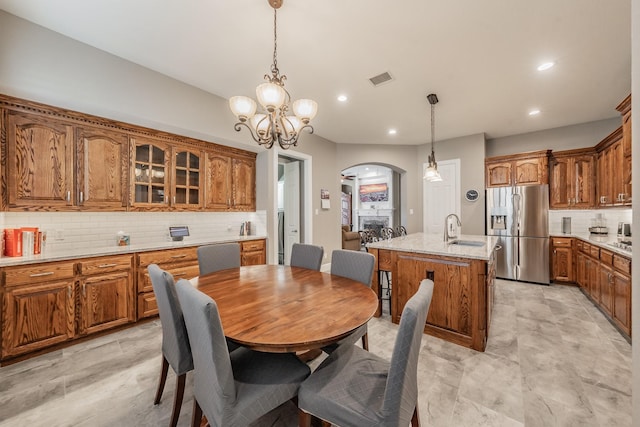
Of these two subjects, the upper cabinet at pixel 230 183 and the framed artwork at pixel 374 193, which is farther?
the framed artwork at pixel 374 193

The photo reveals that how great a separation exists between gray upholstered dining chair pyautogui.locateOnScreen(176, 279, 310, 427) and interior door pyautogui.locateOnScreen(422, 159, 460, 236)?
4792 mm

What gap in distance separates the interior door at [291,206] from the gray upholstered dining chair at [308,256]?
246 centimetres

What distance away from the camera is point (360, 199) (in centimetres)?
1045

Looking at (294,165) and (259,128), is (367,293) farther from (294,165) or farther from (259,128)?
(294,165)

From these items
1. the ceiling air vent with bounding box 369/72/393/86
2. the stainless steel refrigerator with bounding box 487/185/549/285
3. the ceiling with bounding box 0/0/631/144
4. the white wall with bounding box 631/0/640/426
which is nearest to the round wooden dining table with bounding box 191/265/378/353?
the white wall with bounding box 631/0/640/426

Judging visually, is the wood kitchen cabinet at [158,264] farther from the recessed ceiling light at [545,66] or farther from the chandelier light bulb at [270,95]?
the recessed ceiling light at [545,66]

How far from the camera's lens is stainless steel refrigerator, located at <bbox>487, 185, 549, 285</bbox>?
432 centimetres

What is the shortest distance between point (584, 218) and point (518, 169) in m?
1.36

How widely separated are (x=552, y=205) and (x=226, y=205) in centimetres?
566

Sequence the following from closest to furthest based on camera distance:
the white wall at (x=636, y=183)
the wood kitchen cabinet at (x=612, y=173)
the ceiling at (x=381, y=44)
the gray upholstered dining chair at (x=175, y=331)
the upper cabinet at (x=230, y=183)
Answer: the white wall at (x=636, y=183)
the gray upholstered dining chair at (x=175, y=331)
the ceiling at (x=381, y=44)
the wood kitchen cabinet at (x=612, y=173)
the upper cabinet at (x=230, y=183)

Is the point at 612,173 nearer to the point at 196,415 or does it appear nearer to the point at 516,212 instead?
the point at 516,212

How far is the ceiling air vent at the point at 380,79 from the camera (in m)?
2.97

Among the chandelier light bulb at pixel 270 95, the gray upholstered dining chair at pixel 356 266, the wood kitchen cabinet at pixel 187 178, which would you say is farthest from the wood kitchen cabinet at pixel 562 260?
the wood kitchen cabinet at pixel 187 178

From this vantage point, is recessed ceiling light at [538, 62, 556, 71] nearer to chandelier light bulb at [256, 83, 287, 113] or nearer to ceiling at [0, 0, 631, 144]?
ceiling at [0, 0, 631, 144]
